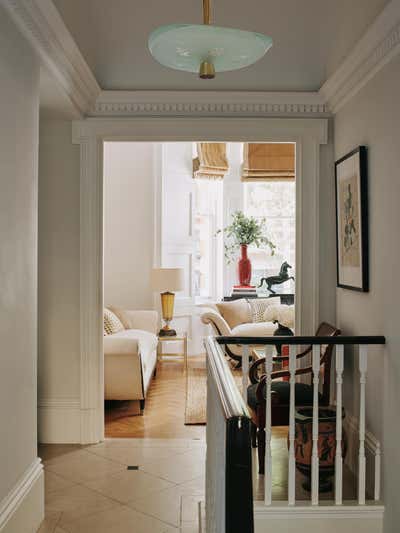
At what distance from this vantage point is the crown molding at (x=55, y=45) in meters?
2.82

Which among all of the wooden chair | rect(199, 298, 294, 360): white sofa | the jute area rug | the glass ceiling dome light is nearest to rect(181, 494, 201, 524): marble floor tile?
the wooden chair

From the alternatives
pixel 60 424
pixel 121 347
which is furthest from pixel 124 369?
pixel 60 424

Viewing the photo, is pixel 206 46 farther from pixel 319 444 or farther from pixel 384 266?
pixel 319 444

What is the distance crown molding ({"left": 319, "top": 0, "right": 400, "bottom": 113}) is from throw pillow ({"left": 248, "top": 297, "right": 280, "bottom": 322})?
4.08 meters

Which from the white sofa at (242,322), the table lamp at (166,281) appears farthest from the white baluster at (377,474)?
the table lamp at (166,281)

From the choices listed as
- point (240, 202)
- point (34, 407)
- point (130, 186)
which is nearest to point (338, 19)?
point (34, 407)

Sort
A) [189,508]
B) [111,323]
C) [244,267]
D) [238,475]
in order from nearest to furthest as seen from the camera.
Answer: [238,475], [189,508], [111,323], [244,267]

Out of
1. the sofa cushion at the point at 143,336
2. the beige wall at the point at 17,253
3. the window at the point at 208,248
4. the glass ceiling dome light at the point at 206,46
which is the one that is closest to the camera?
the glass ceiling dome light at the point at 206,46

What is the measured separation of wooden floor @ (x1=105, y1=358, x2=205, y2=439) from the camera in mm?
5031

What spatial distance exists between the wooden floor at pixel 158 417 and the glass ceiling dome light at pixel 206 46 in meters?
3.24

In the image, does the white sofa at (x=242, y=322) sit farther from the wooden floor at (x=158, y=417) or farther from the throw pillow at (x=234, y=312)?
the wooden floor at (x=158, y=417)

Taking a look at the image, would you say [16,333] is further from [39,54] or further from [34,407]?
[39,54]

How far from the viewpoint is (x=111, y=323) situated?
636 cm

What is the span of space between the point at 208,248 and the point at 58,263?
4.69 metres
